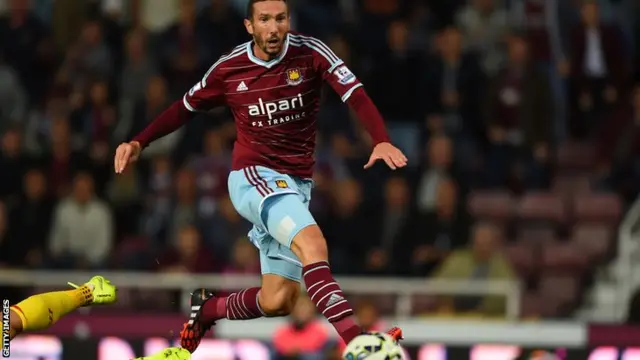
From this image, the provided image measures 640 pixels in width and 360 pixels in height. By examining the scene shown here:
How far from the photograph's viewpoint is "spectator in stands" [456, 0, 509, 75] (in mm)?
16156

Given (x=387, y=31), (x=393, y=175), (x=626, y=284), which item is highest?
(x=387, y=31)

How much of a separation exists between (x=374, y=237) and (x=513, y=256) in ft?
4.54

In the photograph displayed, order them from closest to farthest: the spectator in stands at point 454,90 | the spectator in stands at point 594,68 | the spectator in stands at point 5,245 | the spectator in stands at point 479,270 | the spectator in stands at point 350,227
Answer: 1. the spectator in stands at point 479,270
2. the spectator in stands at point 350,227
3. the spectator in stands at point 5,245
4. the spectator in stands at point 454,90
5. the spectator in stands at point 594,68

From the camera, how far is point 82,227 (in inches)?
577

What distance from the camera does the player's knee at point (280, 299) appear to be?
9.58 metres

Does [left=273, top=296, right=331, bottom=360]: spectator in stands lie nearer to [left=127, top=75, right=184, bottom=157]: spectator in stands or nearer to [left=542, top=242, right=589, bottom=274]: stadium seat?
[left=542, top=242, right=589, bottom=274]: stadium seat

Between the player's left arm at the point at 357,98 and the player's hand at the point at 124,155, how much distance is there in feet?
3.78

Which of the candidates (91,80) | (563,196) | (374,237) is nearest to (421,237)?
(374,237)

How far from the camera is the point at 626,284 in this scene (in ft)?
47.0

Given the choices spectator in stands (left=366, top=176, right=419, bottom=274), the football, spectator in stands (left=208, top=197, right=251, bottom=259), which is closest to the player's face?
the football

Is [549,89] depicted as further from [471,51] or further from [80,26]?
[80,26]

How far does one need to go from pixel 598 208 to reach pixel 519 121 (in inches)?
44.3

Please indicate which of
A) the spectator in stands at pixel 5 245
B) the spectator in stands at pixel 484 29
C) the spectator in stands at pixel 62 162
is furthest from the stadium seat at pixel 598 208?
the spectator in stands at pixel 5 245

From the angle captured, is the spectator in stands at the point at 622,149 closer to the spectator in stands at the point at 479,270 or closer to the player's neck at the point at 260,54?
the spectator in stands at the point at 479,270
